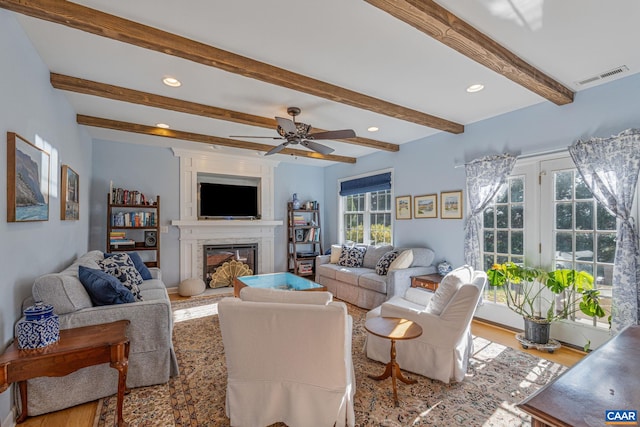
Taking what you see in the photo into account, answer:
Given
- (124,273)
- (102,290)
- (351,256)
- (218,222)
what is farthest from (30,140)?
(351,256)

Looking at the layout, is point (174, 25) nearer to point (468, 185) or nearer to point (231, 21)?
point (231, 21)

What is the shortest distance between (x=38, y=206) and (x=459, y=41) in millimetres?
3270

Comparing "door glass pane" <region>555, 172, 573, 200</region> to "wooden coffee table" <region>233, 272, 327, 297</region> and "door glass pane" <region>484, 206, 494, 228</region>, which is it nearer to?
"door glass pane" <region>484, 206, 494, 228</region>

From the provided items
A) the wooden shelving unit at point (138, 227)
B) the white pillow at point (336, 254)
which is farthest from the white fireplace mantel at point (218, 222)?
the white pillow at point (336, 254)

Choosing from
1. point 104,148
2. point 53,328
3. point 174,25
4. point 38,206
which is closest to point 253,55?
point 174,25

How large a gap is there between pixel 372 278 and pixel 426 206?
140 centimetres

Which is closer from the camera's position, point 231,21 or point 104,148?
point 231,21

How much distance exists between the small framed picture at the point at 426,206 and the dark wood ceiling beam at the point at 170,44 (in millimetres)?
1947

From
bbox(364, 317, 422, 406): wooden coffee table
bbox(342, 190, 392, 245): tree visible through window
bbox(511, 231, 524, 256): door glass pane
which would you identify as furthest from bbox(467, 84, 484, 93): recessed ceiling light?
bbox(342, 190, 392, 245): tree visible through window

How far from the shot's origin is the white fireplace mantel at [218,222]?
5449mm

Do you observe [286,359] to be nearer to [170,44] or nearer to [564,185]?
[170,44]

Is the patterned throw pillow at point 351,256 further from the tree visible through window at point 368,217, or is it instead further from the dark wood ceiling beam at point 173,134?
the dark wood ceiling beam at point 173,134

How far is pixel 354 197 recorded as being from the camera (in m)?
6.34

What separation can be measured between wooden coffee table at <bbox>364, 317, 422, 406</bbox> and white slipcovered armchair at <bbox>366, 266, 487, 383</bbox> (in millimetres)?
157
